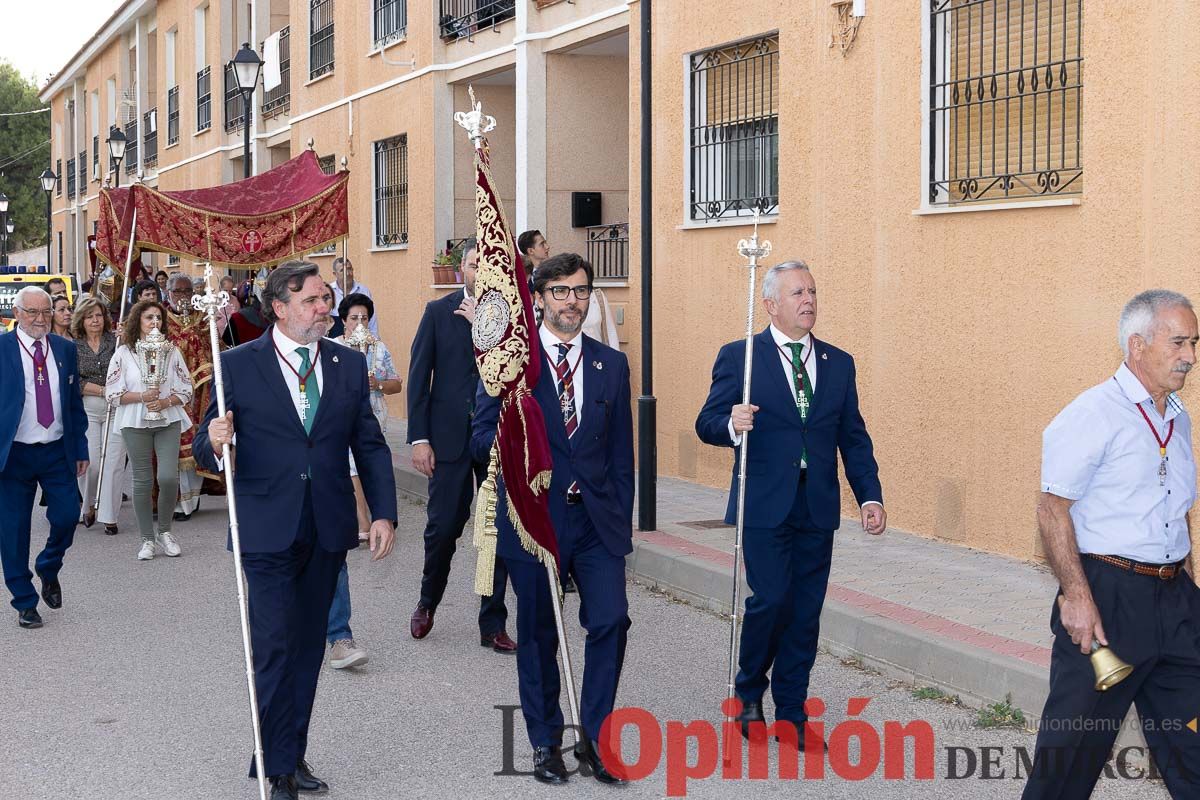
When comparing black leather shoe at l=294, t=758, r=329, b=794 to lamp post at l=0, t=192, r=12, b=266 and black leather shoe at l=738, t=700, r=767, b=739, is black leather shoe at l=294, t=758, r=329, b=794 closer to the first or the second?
black leather shoe at l=738, t=700, r=767, b=739

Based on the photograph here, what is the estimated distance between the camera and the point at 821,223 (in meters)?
11.3

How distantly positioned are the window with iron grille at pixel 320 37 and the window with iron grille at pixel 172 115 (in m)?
11.5

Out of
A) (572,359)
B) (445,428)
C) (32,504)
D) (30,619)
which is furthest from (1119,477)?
(32,504)

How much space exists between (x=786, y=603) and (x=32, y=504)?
16.0ft

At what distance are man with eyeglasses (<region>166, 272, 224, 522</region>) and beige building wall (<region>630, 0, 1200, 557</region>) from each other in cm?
414

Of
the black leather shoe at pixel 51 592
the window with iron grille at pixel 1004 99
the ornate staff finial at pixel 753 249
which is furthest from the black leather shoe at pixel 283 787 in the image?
the window with iron grille at pixel 1004 99

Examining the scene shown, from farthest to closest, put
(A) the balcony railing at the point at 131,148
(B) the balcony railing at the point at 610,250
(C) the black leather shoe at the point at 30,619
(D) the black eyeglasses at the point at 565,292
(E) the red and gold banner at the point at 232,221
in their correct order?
1. (A) the balcony railing at the point at 131,148
2. (B) the balcony railing at the point at 610,250
3. (E) the red and gold banner at the point at 232,221
4. (C) the black leather shoe at the point at 30,619
5. (D) the black eyeglasses at the point at 565,292

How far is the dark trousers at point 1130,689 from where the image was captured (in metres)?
4.11

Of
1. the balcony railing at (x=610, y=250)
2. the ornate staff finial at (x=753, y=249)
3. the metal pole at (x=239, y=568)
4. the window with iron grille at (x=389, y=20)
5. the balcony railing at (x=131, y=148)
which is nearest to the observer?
the metal pole at (x=239, y=568)

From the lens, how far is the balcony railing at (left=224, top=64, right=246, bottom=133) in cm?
2936

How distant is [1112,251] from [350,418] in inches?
200

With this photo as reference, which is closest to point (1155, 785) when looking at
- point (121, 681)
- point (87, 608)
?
point (121, 681)

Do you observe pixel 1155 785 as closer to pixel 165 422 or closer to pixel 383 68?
pixel 165 422

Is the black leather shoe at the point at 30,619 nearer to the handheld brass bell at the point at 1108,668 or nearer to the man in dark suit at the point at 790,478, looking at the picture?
A: the man in dark suit at the point at 790,478
